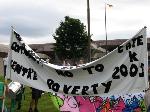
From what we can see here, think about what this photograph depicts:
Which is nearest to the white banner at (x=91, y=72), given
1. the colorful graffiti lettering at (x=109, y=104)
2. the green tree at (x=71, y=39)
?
the colorful graffiti lettering at (x=109, y=104)

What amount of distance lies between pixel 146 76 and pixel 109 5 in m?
41.5

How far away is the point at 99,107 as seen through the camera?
496 inches

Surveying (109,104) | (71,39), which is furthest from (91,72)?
(71,39)

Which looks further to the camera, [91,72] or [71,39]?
[71,39]

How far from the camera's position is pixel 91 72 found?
9195mm

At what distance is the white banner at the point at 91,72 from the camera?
875 centimetres

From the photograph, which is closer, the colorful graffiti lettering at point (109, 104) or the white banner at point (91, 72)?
the white banner at point (91, 72)

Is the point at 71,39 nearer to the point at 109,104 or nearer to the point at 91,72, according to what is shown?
the point at 109,104

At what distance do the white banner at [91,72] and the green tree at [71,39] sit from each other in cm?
3959

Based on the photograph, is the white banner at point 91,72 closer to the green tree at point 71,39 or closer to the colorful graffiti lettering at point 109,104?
the colorful graffiti lettering at point 109,104

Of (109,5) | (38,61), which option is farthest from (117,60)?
(109,5)

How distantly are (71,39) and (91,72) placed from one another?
41.9 m

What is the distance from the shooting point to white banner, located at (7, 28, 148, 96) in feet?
28.7

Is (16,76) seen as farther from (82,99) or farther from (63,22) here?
(63,22)
